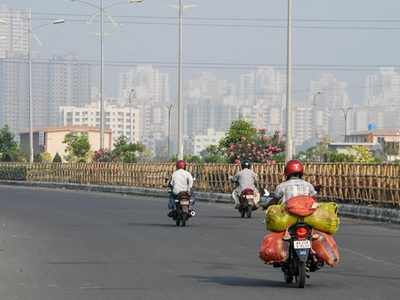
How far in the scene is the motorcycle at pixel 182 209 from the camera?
28.5 meters

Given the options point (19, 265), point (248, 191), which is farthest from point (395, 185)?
point (19, 265)

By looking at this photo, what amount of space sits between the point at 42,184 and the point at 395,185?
42.8m

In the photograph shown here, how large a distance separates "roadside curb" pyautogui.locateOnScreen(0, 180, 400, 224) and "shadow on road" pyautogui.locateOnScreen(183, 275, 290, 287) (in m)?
16.0

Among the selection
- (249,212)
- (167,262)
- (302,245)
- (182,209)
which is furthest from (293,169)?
(249,212)

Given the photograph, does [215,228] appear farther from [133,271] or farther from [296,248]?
[296,248]

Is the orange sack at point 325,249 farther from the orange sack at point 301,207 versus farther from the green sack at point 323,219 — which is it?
the orange sack at point 301,207

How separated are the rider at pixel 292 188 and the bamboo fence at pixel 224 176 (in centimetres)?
281

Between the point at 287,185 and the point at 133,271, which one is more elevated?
the point at 287,185

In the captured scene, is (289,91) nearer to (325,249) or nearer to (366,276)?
(366,276)

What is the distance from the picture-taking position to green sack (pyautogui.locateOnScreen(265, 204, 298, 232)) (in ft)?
47.2

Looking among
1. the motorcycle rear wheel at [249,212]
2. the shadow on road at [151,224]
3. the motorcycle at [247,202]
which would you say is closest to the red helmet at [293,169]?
the shadow on road at [151,224]

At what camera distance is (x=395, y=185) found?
33.5 meters

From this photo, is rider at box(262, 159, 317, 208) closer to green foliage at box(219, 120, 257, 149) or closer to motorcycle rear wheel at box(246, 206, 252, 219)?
motorcycle rear wheel at box(246, 206, 252, 219)

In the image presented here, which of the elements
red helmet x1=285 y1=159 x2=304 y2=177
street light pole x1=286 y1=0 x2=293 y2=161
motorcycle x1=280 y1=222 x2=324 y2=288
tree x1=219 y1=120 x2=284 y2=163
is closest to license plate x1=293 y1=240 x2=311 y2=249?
motorcycle x1=280 y1=222 x2=324 y2=288
